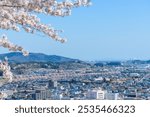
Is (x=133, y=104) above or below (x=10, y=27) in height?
below

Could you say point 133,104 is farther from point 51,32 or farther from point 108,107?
point 51,32

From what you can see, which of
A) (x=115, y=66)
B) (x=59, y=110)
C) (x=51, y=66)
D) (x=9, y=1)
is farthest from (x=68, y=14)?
(x=115, y=66)

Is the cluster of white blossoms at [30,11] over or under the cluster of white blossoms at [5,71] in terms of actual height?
over

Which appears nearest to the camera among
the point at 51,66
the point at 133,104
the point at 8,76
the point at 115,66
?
the point at 8,76

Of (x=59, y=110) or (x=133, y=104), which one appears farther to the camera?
(x=133, y=104)

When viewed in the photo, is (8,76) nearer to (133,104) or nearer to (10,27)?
(10,27)

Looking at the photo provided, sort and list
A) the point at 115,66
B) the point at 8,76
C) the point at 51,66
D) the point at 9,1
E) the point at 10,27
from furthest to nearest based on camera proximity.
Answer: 1. the point at 115,66
2. the point at 51,66
3. the point at 8,76
4. the point at 10,27
5. the point at 9,1

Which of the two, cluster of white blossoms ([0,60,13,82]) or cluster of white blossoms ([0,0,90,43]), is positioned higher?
cluster of white blossoms ([0,0,90,43])
